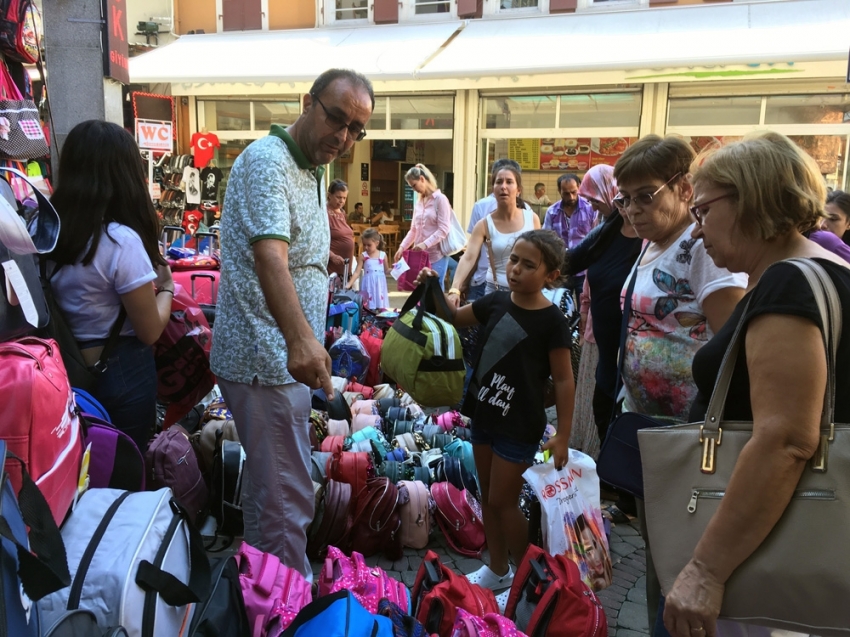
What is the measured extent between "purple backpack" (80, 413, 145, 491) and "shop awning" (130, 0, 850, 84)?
385 inches

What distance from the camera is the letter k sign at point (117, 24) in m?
4.03

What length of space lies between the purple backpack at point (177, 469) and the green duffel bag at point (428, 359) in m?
1.24

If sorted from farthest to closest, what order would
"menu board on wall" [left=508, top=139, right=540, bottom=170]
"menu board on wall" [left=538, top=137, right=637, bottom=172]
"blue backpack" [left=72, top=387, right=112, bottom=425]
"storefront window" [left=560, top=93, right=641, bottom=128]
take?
"menu board on wall" [left=508, top=139, right=540, bottom=170] → "menu board on wall" [left=538, top=137, right=637, bottom=172] → "storefront window" [left=560, top=93, right=641, bottom=128] → "blue backpack" [left=72, top=387, right=112, bottom=425]

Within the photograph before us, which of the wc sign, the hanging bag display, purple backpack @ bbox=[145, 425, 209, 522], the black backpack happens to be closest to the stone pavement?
purple backpack @ bbox=[145, 425, 209, 522]

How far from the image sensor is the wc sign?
9000 millimetres

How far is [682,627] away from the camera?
4.51 feet

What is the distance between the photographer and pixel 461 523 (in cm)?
358

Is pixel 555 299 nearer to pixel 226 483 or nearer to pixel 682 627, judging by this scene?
pixel 226 483

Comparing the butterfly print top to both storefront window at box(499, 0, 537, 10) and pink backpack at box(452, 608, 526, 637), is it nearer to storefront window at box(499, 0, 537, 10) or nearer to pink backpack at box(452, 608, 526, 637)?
pink backpack at box(452, 608, 526, 637)

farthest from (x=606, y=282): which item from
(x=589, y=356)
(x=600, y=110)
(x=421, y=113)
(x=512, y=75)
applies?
(x=421, y=113)

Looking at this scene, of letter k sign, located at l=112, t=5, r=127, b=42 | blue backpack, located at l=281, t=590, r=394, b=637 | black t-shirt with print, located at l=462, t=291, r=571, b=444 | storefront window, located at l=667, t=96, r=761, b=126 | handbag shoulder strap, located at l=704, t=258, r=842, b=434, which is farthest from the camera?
storefront window, located at l=667, t=96, r=761, b=126

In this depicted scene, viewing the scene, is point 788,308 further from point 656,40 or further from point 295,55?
point 295,55

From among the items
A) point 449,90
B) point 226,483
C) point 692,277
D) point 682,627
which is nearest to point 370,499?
point 226,483

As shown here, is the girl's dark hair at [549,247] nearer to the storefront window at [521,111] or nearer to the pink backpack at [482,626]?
the pink backpack at [482,626]
